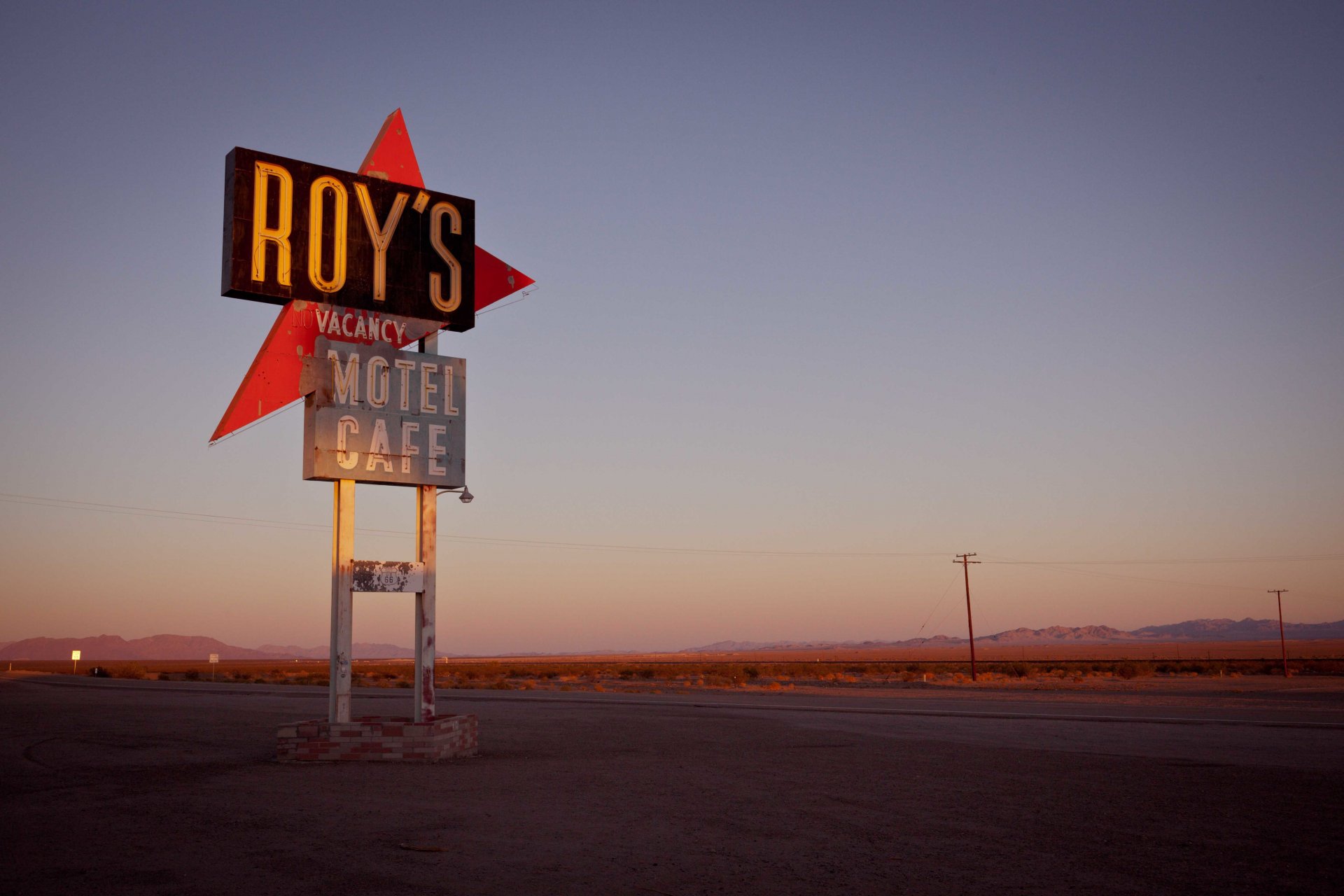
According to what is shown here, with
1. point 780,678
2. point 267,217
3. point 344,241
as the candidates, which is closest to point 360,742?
point 344,241

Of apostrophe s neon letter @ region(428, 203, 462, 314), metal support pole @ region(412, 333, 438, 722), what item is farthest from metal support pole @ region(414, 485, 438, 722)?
apostrophe s neon letter @ region(428, 203, 462, 314)

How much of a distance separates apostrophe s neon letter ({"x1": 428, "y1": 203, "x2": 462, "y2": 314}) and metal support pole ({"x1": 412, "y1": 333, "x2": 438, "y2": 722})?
3242 millimetres

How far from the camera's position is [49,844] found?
859 centimetres

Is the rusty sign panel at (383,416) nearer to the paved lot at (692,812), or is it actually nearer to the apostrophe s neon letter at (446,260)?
the apostrophe s neon letter at (446,260)

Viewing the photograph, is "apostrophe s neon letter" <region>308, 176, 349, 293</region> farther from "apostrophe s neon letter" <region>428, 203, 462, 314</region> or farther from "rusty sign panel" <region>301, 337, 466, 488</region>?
"apostrophe s neon letter" <region>428, 203, 462, 314</region>

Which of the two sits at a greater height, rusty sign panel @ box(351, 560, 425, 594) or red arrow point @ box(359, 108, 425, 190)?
red arrow point @ box(359, 108, 425, 190)

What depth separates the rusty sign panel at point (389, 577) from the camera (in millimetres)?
14922

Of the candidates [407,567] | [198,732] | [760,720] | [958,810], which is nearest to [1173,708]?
[760,720]

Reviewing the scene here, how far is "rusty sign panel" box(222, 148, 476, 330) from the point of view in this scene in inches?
585

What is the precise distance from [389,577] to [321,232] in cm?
546

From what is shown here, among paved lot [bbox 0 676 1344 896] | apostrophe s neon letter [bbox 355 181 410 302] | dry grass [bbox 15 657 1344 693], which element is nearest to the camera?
paved lot [bbox 0 676 1344 896]

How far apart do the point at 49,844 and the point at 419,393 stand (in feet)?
28.5

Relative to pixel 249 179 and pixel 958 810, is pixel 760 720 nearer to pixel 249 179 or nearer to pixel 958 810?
pixel 958 810

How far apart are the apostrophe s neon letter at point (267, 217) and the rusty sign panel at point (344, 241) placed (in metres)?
0.01
